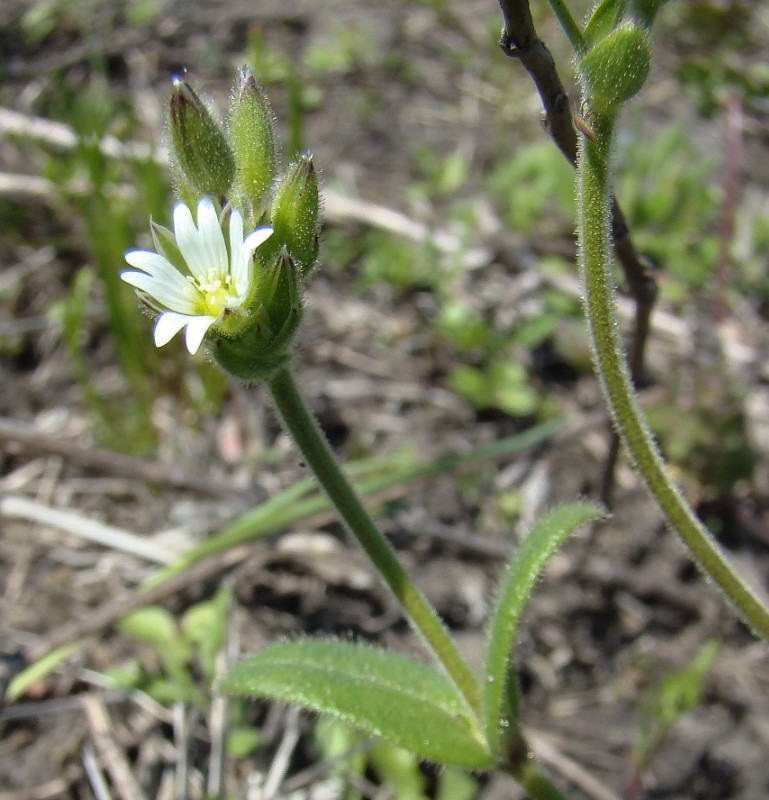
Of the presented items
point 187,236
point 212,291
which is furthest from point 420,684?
point 187,236

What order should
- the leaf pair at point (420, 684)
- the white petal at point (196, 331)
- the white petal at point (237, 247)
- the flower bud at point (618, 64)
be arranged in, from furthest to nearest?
the leaf pair at point (420, 684) → the white petal at point (237, 247) → the white petal at point (196, 331) → the flower bud at point (618, 64)

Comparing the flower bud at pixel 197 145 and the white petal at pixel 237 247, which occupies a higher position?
the flower bud at pixel 197 145

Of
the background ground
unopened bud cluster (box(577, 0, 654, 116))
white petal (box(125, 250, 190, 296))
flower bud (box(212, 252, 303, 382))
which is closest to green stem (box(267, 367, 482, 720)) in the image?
flower bud (box(212, 252, 303, 382))

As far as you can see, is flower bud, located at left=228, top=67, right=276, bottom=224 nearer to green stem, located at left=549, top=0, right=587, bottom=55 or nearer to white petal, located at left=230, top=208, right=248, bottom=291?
white petal, located at left=230, top=208, right=248, bottom=291

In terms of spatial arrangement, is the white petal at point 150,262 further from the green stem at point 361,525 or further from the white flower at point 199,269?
the green stem at point 361,525

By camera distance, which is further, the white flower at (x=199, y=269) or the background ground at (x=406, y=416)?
the background ground at (x=406, y=416)

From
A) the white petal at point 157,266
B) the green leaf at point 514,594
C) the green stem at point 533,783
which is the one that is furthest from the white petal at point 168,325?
the green stem at point 533,783
